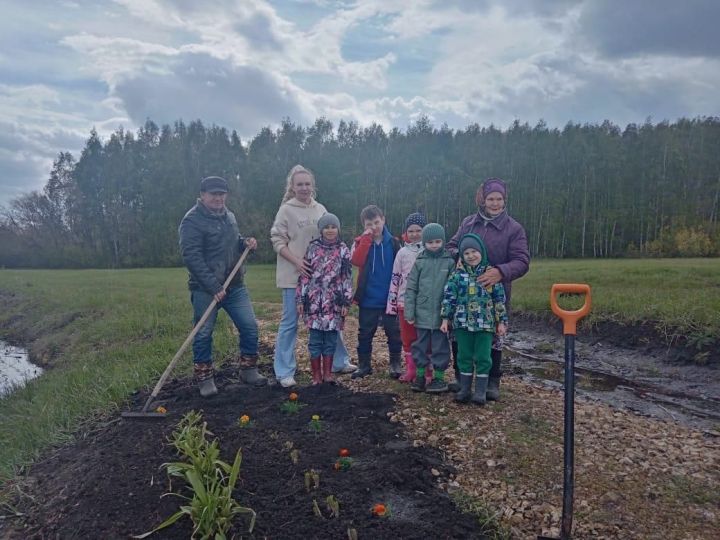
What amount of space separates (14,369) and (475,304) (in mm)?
12014

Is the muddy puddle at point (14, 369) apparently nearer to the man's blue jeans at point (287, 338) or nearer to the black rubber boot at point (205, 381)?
the black rubber boot at point (205, 381)

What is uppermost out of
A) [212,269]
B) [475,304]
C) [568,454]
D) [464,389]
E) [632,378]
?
[212,269]

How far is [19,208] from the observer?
53062mm

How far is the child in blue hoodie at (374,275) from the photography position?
626 cm

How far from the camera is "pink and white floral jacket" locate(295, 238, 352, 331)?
6012 millimetres

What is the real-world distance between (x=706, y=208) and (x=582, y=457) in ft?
175

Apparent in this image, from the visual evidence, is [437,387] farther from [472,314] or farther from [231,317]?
[231,317]

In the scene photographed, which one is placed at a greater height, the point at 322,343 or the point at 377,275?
the point at 377,275

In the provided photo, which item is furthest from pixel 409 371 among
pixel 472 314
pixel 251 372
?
pixel 251 372

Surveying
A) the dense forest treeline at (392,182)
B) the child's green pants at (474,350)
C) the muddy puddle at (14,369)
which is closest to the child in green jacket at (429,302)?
the child's green pants at (474,350)

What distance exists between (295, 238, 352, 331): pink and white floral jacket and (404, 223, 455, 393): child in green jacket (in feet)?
2.75

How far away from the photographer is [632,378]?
743cm

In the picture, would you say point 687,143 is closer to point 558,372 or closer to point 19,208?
point 558,372

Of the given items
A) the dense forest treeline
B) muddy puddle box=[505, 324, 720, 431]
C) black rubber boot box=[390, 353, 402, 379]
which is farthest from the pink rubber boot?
the dense forest treeline
